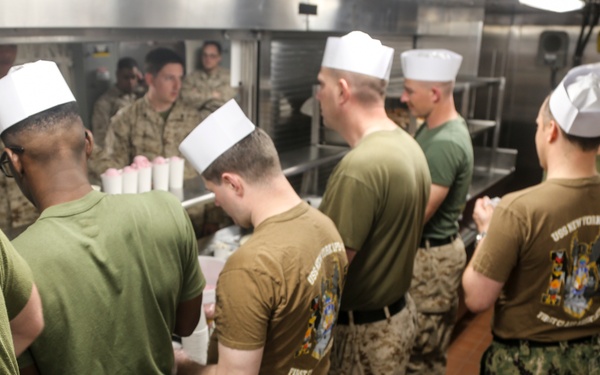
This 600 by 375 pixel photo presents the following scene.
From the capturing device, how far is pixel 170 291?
1409mm

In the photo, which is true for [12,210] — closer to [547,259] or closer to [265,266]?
[265,266]

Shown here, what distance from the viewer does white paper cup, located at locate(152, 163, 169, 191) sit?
2250mm

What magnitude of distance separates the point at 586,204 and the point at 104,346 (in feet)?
4.34

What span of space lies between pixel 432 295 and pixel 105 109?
162 centimetres

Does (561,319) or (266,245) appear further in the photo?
(561,319)

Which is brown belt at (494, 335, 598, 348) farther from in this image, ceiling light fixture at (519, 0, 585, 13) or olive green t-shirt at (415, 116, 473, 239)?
ceiling light fixture at (519, 0, 585, 13)

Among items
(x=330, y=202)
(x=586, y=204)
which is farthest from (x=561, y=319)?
(x=330, y=202)

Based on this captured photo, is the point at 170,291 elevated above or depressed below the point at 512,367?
above

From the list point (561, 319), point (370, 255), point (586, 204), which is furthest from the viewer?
point (370, 255)

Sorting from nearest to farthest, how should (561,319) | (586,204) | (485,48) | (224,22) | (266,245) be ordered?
1. (266,245)
2. (586,204)
3. (561,319)
4. (224,22)
5. (485,48)

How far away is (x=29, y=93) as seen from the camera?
1.30 metres

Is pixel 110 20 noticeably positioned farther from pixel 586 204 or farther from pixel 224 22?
pixel 586 204

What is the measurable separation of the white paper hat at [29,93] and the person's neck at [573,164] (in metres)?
1.31

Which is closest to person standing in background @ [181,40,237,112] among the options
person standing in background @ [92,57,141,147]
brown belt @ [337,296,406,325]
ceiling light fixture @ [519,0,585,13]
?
person standing in background @ [92,57,141,147]
